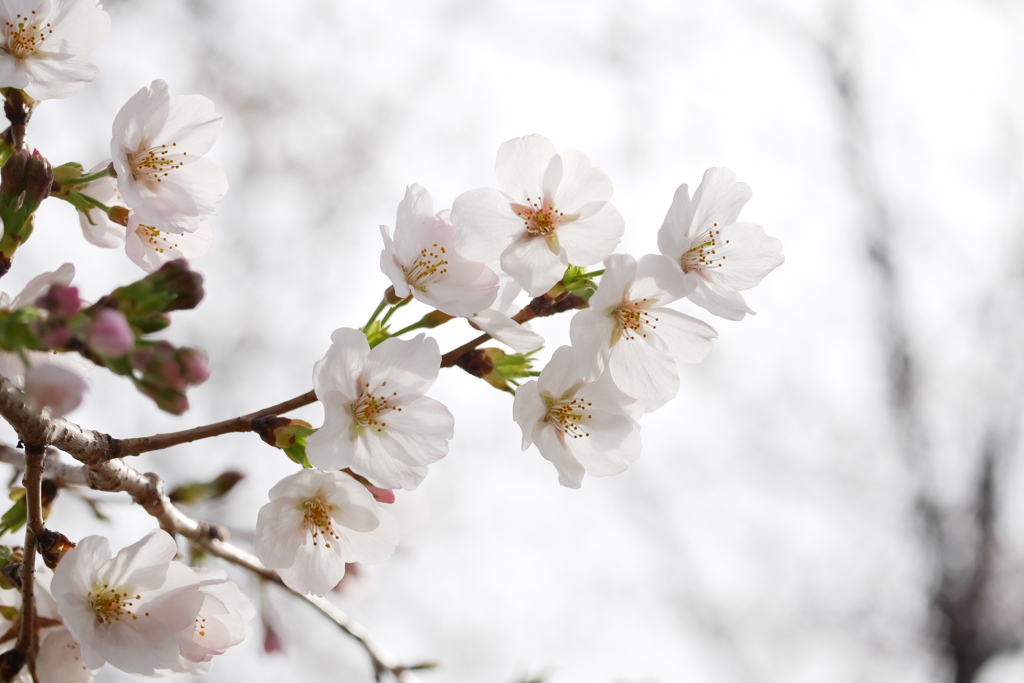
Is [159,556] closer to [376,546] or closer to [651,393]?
[376,546]

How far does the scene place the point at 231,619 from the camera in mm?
996

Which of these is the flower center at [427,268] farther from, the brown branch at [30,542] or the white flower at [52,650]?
the white flower at [52,650]

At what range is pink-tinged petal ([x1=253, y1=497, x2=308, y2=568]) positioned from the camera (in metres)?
0.96

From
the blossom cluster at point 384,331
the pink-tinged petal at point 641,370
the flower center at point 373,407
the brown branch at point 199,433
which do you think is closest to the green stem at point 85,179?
the blossom cluster at point 384,331

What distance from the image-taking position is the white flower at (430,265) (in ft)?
3.01

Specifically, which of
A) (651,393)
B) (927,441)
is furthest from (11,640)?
(927,441)

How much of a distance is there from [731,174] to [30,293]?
94 cm

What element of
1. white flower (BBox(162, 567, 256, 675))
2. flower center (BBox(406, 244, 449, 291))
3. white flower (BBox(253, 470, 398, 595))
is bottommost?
white flower (BBox(162, 567, 256, 675))

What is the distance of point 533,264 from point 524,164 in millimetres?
188

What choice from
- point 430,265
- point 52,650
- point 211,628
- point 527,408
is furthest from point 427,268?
point 52,650

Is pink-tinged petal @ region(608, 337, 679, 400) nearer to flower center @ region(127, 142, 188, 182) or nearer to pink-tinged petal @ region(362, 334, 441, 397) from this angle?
pink-tinged petal @ region(362, 334, 441, 397)

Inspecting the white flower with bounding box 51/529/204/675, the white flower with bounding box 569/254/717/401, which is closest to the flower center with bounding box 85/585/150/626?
the white flower with bounding box 51/529/204/675

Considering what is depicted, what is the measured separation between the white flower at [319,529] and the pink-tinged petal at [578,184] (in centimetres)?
47

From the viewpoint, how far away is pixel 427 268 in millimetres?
965
